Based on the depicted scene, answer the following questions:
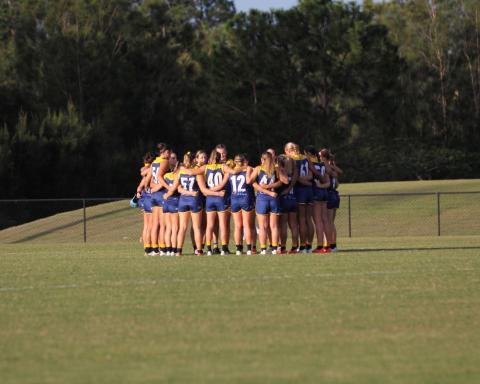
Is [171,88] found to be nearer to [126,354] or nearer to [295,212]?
[295,212]

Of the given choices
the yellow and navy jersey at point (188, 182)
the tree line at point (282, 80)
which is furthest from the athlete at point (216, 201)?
the tree line at point (282, 80)

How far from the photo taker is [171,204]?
23469mm

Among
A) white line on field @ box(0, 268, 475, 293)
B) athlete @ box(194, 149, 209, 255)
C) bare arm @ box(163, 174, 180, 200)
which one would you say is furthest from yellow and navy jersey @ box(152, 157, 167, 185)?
white line on field @ box(0, 268, 475, 293)

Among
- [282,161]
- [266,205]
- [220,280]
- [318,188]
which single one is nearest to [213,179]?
[266,205]

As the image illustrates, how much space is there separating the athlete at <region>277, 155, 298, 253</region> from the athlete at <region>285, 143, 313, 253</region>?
12cm

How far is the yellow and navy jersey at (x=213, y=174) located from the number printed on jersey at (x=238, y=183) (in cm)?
29

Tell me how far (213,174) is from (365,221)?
65.3ft

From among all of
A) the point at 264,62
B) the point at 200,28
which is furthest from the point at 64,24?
the point at 200,28

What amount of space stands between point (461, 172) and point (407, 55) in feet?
33.1

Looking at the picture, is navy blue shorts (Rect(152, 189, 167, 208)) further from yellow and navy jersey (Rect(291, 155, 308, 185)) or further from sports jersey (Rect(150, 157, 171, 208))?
yellow and navy jersey (Rect(291, 155, 308, 185))

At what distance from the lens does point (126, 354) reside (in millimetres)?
9633

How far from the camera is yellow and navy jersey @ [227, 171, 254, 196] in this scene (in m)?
23.0

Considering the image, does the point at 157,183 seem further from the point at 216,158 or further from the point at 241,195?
the point at 241,195

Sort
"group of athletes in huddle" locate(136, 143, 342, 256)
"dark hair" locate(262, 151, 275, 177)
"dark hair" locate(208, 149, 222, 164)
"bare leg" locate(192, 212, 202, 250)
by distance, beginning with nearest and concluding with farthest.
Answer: "dark hair" locate(262, 151, 275, 177), "group of athletes in huddle" locate(136, 143, 342, 256), "dark hair" locate(208, 149, 222, 164), "bare leg" locate(192, 212, 202, 250)
